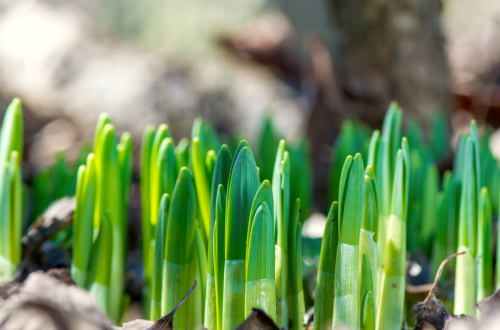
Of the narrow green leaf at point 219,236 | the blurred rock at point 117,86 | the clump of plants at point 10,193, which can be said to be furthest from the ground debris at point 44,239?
the blurred rock at point 117,86

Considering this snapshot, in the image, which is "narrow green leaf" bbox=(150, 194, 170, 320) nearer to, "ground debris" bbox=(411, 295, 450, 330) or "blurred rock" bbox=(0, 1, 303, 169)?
"ground debris" bbox=(411, 295, 450, 330)

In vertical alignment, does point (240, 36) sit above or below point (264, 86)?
above

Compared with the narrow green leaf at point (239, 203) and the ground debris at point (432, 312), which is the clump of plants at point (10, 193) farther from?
the ground debris at point (432, 312)

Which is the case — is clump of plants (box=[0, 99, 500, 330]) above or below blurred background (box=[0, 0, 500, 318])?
below

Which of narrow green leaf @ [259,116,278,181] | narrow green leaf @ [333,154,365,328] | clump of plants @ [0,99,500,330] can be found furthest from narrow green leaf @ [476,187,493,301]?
narrow green leaf @ [259,116,278,181]

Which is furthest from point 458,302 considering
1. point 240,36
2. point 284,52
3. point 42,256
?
point 240,36

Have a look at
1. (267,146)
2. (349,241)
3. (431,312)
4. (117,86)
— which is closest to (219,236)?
(349,241)

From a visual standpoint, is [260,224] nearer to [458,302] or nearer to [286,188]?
[286,188]

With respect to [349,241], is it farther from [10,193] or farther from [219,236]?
[10,193]
